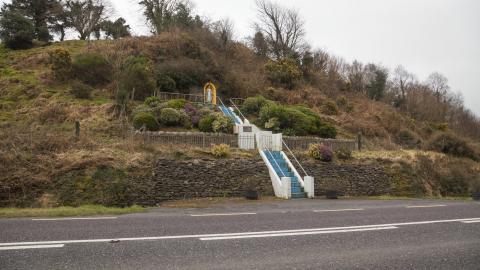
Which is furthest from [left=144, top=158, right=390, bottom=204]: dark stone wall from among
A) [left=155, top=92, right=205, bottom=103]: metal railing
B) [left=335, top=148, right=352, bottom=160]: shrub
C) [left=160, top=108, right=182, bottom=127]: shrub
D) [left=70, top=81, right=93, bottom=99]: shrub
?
[left=70, top=81, right=93, bottom=99]: shrub

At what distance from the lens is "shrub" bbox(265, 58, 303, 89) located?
38062 mm

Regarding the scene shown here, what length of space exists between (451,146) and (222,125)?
21.4 metres

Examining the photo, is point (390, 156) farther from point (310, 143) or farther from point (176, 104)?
point (176, 104)

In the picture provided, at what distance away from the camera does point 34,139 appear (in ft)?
52.6

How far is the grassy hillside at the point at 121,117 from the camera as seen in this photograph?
14.8 metres

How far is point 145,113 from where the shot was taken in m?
21.0

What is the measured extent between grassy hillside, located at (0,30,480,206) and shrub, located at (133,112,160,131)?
0.90 meters

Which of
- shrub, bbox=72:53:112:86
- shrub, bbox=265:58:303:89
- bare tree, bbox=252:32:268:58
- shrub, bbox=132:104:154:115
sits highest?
bare tree, bbox=252:32:268:58

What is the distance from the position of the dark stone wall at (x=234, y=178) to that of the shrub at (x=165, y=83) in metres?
12.8

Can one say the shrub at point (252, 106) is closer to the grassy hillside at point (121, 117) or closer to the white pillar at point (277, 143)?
the grassy hillside at point (121, 117)

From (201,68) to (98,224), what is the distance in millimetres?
24777

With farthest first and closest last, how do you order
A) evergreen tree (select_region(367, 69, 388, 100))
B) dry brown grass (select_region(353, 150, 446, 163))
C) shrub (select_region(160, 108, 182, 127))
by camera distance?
evergreen tree (select_region(367, 69, 388, 100)) → dry brown grass (select_region(353, 150, 446, 163)) → shrub (select_region(160, 108, 182, 127))

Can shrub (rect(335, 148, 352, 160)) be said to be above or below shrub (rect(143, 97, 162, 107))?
below

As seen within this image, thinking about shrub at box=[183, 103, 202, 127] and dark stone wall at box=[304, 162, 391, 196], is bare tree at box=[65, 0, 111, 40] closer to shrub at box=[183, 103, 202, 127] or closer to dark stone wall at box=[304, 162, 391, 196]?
shrub at box=[183, 103, 202, 127]
